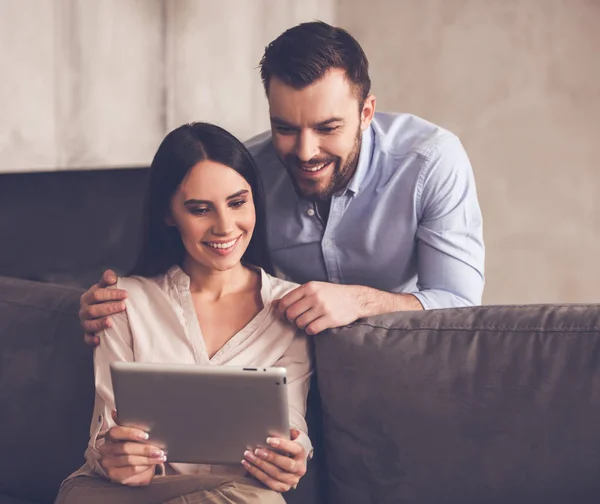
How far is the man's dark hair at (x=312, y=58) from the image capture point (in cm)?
175

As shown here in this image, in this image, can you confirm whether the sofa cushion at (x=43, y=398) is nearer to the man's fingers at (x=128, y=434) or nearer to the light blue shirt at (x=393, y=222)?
the man's fingers at (x=128, y=434)

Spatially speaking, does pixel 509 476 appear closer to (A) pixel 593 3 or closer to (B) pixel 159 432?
(B) pixel 159 432

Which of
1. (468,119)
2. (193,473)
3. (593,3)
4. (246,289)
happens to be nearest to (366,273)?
(246,289)

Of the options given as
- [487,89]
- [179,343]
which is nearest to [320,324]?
[179,343]

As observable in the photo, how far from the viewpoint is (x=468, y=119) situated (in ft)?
10.0

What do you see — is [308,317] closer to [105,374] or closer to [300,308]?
[300,308]

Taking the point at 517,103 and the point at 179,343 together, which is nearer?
the point at 179,343

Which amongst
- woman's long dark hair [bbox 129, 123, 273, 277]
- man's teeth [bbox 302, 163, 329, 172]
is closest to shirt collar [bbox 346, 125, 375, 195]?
man's teeth [bbox 302, 163, 329, 172]

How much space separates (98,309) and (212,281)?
0.78ft

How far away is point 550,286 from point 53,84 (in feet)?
6.67

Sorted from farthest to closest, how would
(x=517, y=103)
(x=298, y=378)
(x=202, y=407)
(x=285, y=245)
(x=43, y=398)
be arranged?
1. (x=517, y=103)
2. (x=285, y=245)
3. (x=43, y=398)
4. (x=298, y=378)
5. (x=202, y=407)

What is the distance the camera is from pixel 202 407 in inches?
50.0

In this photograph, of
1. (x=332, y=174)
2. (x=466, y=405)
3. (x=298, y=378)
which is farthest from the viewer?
(x=332, y=174)

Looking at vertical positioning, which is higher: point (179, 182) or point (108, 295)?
point (179, 182)
